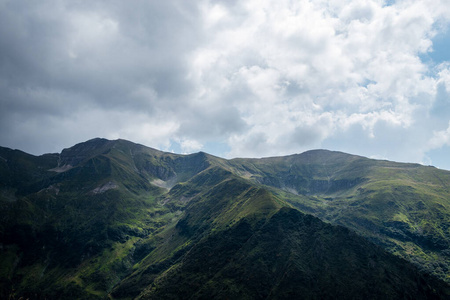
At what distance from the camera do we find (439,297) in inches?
7761

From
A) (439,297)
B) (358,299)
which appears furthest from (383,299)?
(439,297)

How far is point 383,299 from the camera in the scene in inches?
7608

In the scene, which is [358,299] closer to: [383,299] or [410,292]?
[383,299]

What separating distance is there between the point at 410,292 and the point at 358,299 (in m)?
41.4

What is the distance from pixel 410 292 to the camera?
200 metres

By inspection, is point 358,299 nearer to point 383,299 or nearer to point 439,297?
point 383,299

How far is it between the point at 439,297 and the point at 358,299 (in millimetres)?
61629

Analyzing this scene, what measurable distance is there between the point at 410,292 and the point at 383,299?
2626 centimetres

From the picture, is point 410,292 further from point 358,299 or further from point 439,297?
point 358,299

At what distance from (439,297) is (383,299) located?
46.0 meters

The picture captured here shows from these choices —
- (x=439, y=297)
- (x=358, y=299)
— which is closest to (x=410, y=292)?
(x=439, y=297)

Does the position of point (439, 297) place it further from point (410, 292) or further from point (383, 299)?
point (383, 299)

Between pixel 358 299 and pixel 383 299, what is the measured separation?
56.8ft
